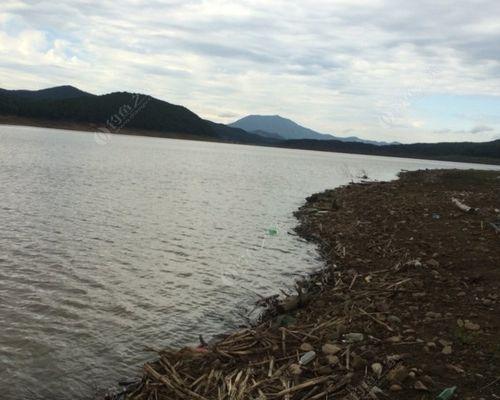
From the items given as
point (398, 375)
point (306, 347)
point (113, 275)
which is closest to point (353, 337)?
point (306, 347)

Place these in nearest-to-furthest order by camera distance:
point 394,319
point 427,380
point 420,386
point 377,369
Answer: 1. point 420,386
2. point 427,380
3. point 377,369
4. point 394,319

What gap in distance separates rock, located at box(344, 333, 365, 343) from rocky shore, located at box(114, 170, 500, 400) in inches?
0.7

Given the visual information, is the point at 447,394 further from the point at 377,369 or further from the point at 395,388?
the point at 377,369

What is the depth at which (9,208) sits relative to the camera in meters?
24.0

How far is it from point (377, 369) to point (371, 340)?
1260 mm

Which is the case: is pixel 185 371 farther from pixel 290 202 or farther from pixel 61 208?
pixel 290 202

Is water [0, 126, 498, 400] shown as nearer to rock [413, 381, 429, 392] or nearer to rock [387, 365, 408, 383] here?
rock [387, 365, 408, 383]

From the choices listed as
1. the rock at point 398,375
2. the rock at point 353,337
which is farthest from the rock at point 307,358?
the rock at point 398,375

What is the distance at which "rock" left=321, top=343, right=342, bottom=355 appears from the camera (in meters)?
8.09

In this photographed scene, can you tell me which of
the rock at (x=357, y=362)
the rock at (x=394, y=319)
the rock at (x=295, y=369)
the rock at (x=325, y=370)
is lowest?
the rock at (x=295, y=369)

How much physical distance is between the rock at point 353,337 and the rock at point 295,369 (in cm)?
133

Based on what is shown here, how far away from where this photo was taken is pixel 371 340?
852cm

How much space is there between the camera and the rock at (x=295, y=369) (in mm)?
7523

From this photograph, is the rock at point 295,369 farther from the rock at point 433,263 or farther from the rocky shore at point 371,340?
the rock at point 433,263
